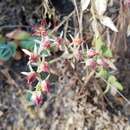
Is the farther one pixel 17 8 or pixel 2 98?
pixel 17 8

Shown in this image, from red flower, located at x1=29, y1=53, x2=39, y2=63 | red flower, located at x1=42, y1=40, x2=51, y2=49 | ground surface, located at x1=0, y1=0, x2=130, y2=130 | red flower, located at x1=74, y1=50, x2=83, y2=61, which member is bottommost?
ground surface, located at x1=0, y1=0, x2=130, y2=130

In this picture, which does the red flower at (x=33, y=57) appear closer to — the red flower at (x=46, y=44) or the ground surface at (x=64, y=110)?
the red flower at (x=46, y=44)

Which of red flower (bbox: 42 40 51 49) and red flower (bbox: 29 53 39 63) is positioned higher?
red flower (bbox: 42 40 51 49)

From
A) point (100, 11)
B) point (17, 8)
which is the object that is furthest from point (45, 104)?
point (100, 11)

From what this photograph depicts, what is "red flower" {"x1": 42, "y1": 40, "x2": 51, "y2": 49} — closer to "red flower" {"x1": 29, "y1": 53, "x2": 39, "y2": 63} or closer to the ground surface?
"red flower" {"x1": 29, "y1": 53, "x2": 39, "y2": 63}

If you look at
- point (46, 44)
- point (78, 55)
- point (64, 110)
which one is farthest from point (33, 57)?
point (64, 110)

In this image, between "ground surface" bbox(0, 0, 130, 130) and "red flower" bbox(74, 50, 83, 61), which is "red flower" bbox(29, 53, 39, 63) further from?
"ground surface" bbox(0, 0, 130, 130)

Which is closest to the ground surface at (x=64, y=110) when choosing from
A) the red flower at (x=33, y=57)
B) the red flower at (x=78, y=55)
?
the red flower at (x=78, y=55)

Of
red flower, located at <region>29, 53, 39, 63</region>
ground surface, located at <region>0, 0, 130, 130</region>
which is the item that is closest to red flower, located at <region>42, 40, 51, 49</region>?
red flower, located at <region>29, 53, 39, 63</region>

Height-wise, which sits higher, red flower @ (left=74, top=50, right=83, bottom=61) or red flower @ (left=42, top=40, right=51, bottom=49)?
red flower @ (left=42, top=40, right=51, bottom=49)

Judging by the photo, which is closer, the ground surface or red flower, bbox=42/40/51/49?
red flower, bbox=42/40/51/49

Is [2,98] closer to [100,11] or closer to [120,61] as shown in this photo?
[120,61]
